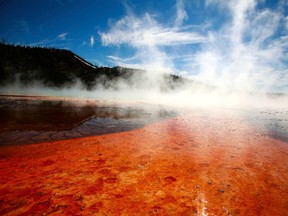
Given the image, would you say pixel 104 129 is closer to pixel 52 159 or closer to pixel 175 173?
pixel 52 159

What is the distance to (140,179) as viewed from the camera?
298 centimetres

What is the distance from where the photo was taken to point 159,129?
662cm

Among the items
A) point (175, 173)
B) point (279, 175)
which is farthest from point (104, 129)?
point (279, 175)

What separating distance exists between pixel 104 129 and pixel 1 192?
12.5 ft

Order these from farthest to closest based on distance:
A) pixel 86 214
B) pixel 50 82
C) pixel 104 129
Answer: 1. pixel 50 82
2. pixel 104 129
3. pixel 86 214

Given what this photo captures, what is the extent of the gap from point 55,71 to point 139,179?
26072mm

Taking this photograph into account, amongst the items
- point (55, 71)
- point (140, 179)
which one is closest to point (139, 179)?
point (140, 179)

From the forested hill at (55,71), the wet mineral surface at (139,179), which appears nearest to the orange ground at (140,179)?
the wet mineral surface at (139,179)

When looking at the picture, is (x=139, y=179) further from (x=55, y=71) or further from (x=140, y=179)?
(x=55, y=71)

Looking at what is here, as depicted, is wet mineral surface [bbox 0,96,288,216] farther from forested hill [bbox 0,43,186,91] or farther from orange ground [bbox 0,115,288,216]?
forested hill [bbox 0,43,186,91]

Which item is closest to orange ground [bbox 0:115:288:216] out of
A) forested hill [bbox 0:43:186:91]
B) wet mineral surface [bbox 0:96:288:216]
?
wet mineral surface [bbox 0:96:288:216]

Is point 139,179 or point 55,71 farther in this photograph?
point 55,71

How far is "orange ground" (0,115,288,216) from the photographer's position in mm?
2307

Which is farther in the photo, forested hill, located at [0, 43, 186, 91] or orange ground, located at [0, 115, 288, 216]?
forested hill, located at [0, 43, 186, 91]
